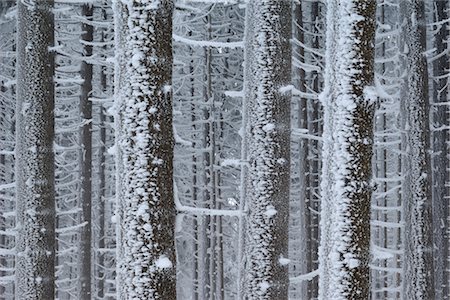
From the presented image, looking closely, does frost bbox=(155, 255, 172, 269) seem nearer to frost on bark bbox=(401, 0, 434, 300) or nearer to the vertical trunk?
frost on bark bbox=(401, 0, 434, 300)

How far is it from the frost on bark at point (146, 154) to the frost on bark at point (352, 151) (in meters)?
1.56

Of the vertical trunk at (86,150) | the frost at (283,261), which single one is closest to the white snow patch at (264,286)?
the frost at (283,261)

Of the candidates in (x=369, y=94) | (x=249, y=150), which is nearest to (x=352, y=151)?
(x=369, y=94)

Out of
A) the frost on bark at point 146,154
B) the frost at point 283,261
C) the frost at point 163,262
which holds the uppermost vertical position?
the frost on bark at point 146,154

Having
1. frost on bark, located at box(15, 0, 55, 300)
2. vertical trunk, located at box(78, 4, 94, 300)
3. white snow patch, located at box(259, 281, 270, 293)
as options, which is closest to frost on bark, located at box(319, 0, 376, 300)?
white snow patch, located at box(259, 281, 270, 293)

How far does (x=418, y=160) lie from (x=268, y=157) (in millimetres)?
4000

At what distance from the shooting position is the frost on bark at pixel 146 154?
5895 mm

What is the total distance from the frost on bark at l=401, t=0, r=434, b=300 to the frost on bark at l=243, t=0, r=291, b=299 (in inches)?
145

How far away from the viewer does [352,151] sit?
20.7 ft

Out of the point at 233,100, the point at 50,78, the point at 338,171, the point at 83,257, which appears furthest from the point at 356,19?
the point at 233,100

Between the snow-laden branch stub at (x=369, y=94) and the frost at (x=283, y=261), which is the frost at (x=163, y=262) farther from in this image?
the frost at (x=283, y=261)

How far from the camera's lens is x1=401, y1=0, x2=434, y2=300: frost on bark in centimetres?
1115

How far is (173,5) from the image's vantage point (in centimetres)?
609

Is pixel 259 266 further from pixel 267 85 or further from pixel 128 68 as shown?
pixel 128 68
